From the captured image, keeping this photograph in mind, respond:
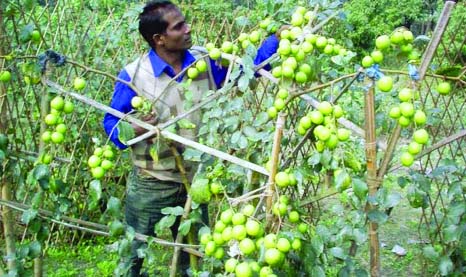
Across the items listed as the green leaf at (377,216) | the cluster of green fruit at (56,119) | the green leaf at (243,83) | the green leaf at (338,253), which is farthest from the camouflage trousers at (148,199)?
the green leaf at (377,216)

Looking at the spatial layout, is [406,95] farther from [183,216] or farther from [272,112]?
[183,216]

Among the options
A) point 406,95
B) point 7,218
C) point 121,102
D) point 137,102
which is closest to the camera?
point 406,95

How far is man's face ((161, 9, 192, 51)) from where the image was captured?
224cm

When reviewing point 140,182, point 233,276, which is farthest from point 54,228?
point 233,276

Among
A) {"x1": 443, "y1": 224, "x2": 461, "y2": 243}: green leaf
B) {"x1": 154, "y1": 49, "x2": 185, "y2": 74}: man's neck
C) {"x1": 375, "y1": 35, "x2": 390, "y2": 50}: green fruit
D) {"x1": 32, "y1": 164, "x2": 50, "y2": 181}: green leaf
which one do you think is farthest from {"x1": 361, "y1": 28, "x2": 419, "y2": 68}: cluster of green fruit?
{"x1": 154, "y1": 49, "x2": 185, "y2": 74}: man's neck

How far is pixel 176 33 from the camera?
7.36 ft

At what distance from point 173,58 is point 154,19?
165 mm

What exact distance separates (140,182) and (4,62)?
706mm

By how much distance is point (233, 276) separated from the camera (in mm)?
1468

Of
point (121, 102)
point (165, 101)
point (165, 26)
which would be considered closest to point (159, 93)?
point (165, 101)

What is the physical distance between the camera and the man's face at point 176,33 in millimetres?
2242

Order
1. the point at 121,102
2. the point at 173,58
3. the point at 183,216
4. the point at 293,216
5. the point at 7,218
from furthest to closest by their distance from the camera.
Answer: the point at 173,58 → the point at 121,102 → the point at 7,218 → the point at 183,216 → the point at 293,216

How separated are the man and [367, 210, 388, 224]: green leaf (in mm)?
903

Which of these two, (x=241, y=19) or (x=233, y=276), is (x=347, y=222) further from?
(x=241, y=19)
